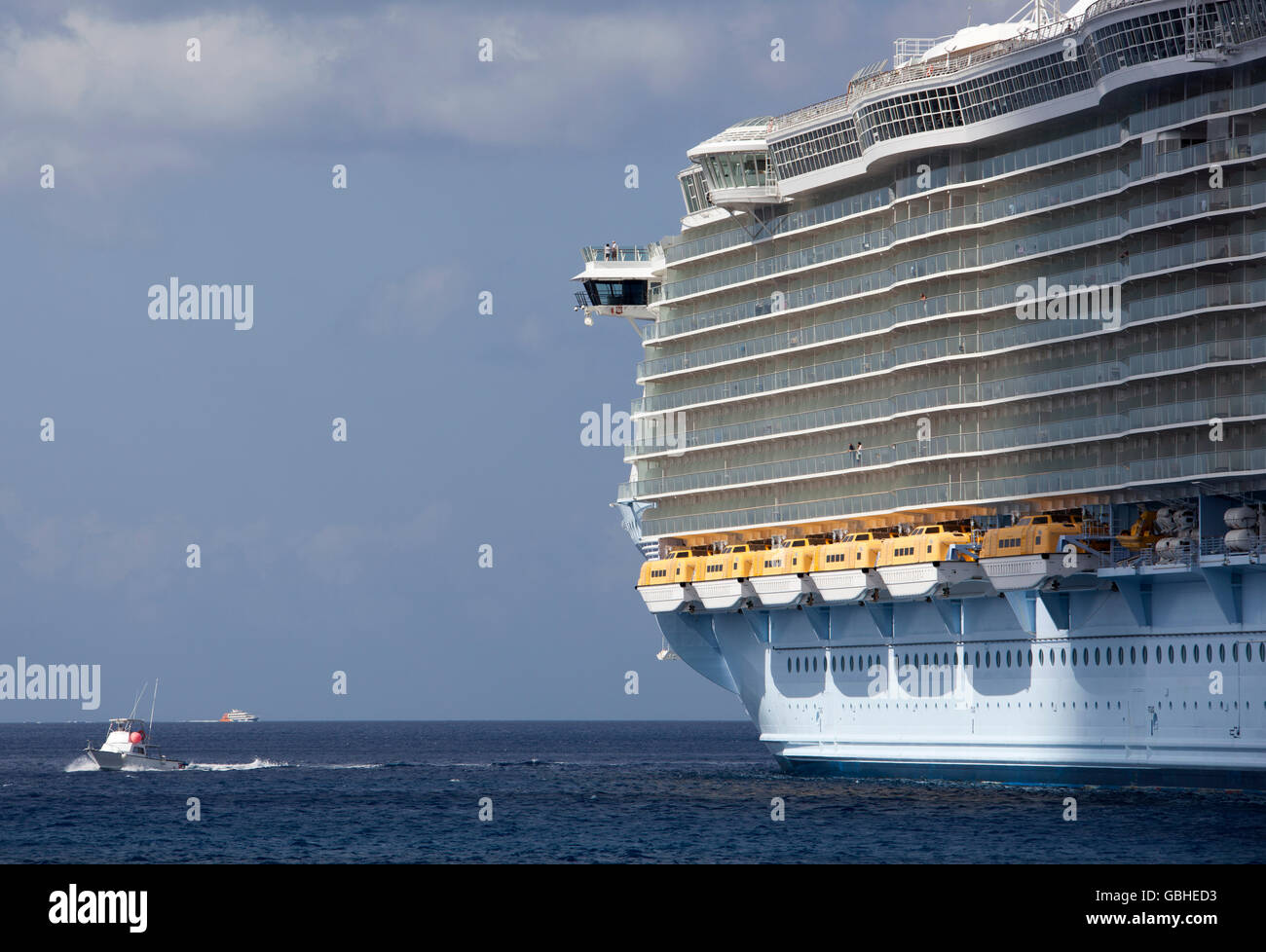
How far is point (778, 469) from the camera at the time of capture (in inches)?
3319

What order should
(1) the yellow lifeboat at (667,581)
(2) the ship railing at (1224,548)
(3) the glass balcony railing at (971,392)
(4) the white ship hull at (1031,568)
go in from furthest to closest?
(1) the yellow lifeboat at (667,581)
(4) the white ship hull at (1031,568)
(3) the glass balcony railing at (971,392)
(2) the ship railing at (1224,548)

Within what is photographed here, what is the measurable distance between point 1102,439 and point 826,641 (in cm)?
1781

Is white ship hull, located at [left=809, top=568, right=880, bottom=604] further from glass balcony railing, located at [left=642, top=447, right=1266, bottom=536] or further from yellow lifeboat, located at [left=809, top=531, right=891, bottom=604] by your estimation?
glass balcony railing, located at [left=642, top=447, right=1266, bottom=536]

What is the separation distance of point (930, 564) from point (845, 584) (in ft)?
17.5

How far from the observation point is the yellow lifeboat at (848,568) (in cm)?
7588

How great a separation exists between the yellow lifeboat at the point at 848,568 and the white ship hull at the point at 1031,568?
687 cm

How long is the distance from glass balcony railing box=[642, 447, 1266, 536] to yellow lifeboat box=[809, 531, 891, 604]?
1.68 meters

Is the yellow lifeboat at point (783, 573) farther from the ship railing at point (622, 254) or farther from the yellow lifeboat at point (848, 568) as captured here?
the ship railing at point (622, 254)

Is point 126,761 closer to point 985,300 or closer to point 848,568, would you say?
point 848,568

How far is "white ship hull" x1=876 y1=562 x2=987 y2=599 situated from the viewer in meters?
71.5

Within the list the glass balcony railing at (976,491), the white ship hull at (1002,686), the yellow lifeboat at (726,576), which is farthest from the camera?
the yellow lifeboat at (726,576)

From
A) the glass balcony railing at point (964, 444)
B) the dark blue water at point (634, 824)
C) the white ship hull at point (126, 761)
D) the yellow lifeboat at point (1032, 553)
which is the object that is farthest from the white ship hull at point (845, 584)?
the white ship hull at point (126, 761)

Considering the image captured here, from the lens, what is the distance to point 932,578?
237 ft
